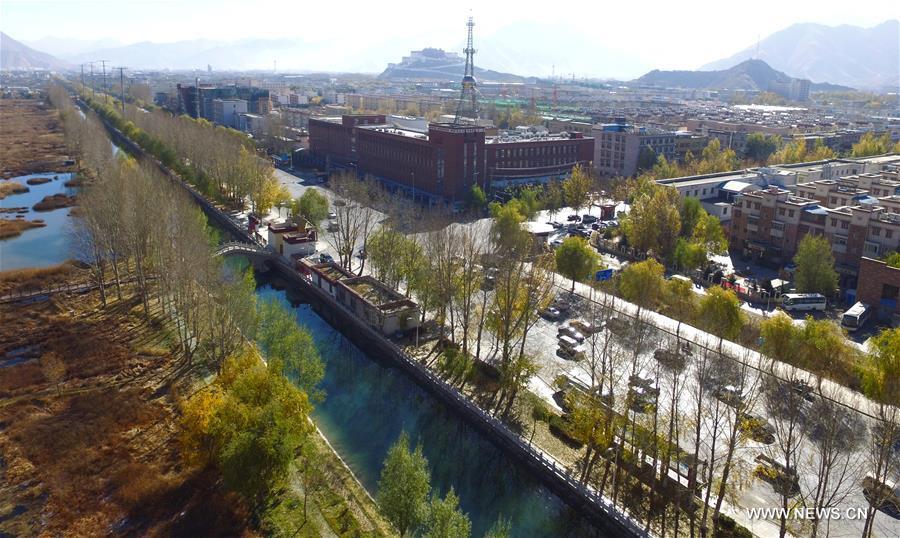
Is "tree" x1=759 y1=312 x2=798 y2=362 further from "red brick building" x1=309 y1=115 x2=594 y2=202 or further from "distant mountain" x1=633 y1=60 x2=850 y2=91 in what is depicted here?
"distant mountain" x1=633 y1=60 x2=850 y2=91

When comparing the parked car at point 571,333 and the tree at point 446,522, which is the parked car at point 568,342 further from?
the tree at point 446,522

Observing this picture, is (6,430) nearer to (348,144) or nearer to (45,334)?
(45,334)

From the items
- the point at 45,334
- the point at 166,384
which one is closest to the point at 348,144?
the point at 45,334

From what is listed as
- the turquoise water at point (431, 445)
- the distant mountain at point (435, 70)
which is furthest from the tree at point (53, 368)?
the distant mountain at point (435, 70)

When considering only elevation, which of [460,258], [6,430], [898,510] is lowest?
[6,430]

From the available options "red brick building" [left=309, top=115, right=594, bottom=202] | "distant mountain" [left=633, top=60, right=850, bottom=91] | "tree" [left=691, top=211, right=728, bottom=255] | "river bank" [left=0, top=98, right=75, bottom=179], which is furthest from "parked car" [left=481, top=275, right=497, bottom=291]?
"distant mountain" [left=633, top=60, right=850, bottom=91]
